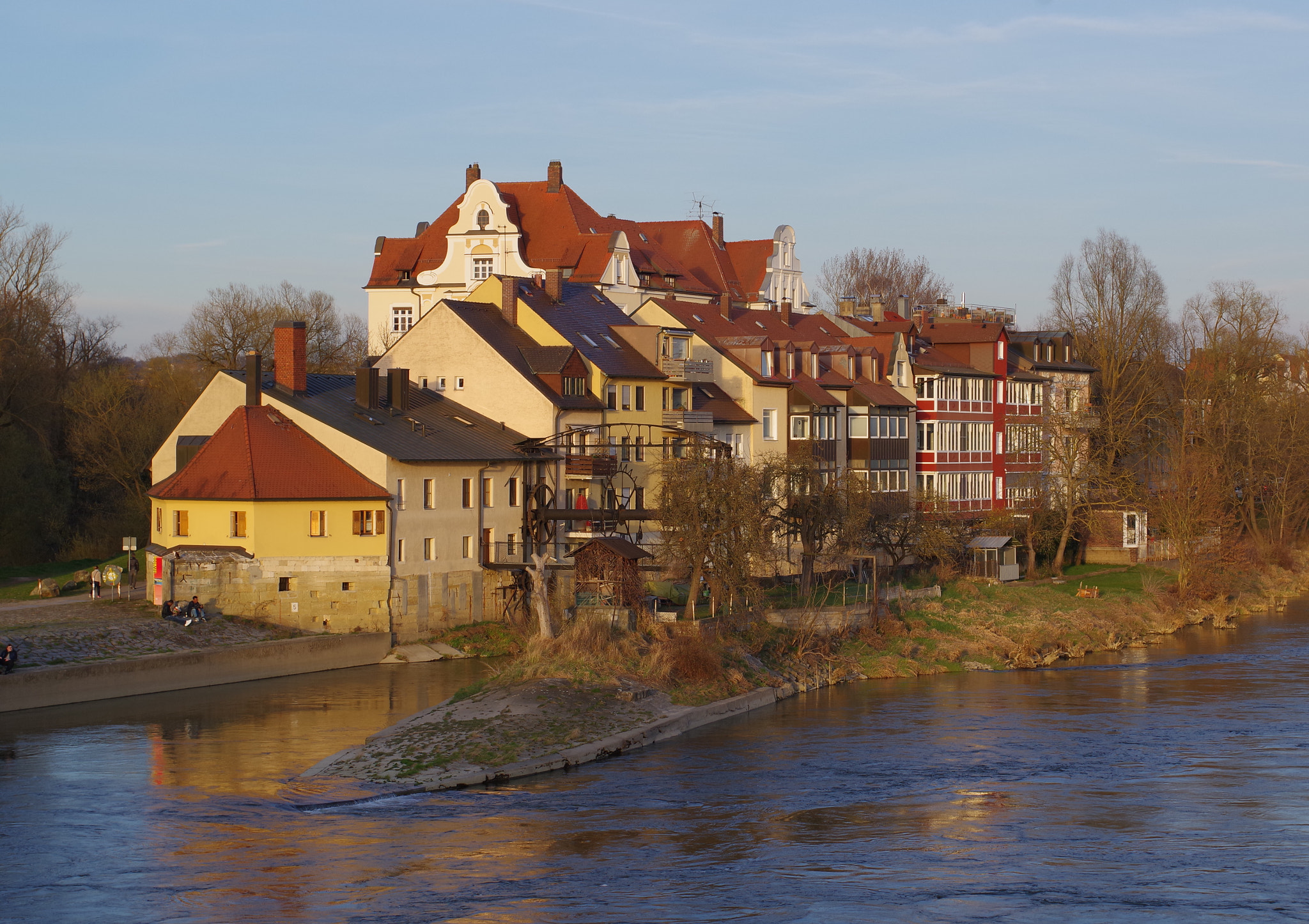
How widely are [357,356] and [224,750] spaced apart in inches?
2444

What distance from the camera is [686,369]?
64.7 meters

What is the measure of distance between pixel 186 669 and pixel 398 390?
635 inches

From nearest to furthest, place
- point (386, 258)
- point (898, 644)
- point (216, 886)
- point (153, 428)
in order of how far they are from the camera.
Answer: point (216, 886) < point (898, 644) < point (153, 428) < point (386, 258)

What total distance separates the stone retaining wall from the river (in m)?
0.67

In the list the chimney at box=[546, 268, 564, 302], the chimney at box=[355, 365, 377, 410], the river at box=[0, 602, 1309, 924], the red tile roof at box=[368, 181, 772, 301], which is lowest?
the river at box=[0, 602, 1309, 924]

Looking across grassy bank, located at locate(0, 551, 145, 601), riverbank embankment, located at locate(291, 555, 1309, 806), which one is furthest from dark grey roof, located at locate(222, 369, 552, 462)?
grassy bank, located at locate(0, 551, 145, 601)

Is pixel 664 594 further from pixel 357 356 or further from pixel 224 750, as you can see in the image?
pixel 357 356

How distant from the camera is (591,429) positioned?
59.6 metres

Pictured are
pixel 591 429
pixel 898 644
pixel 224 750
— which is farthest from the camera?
pixel 591 429

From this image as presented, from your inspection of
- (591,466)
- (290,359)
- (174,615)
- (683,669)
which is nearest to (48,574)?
(290,359)

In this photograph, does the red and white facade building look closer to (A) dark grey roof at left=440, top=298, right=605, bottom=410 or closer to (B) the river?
(A) dark grey roof at left=440, top=298, right=605, bottom=410

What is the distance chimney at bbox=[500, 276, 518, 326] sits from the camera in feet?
206

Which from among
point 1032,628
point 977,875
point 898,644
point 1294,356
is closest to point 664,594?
point 898,644

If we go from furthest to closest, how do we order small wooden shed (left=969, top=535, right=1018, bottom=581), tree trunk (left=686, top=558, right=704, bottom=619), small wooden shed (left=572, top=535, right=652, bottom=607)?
small wooden shed (left=969, top=535, right=1018, bottom=581) → small wooden shed (left=572, top=535, right=652, bottom=607) → tree trunk (left=686, top=558, right=704, bottom=619)
